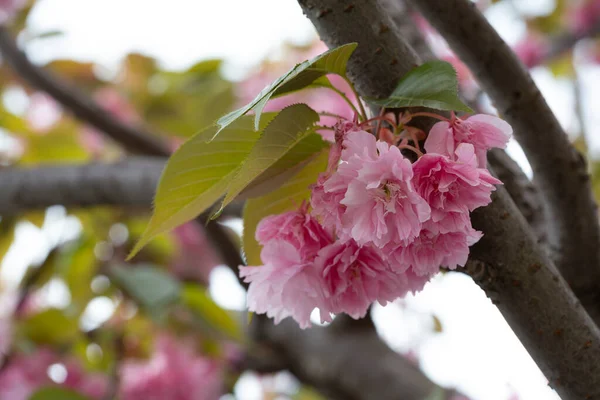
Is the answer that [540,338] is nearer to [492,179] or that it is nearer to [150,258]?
[492,179]

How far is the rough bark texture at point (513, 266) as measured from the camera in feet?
1.50

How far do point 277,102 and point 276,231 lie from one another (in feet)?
2.98

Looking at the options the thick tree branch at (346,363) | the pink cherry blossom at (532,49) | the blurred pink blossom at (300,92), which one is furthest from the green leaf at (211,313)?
the pink cherry blossom at (532,49)

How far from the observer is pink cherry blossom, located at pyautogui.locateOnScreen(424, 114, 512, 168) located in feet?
1.37

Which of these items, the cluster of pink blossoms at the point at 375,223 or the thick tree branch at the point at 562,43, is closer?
the cluster of pink blossoms at the point at 375,223

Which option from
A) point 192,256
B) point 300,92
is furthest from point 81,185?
point 192,256

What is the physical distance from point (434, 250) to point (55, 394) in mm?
1096

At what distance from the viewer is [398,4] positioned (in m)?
1.05

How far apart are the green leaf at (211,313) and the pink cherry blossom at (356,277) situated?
1.06 metres

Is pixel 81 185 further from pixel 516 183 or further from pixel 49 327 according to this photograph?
pixel 516 183

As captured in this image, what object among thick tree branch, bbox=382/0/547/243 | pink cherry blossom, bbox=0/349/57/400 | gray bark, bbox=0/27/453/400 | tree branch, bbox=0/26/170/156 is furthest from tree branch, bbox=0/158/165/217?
thick tree branch, bbox=382/0/547/243

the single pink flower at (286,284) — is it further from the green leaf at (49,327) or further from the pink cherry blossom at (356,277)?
the green leaf at (49,327)

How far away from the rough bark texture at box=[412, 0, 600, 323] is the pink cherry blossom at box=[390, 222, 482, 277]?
0.21 meters

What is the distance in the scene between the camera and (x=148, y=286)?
136cm
